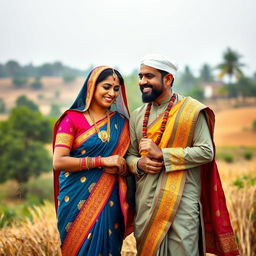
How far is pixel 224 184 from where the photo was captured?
6488 mm

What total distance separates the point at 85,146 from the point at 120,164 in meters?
0.33

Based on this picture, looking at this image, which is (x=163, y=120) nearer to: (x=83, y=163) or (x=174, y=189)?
(x=174, y=189)

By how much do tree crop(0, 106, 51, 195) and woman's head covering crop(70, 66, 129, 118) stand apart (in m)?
19.3

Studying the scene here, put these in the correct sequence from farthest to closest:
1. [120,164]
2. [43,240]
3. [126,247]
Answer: [126,247], [43,240], [120,164]

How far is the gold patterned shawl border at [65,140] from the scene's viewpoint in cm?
316

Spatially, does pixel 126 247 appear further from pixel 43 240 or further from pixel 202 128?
pixel 202 128

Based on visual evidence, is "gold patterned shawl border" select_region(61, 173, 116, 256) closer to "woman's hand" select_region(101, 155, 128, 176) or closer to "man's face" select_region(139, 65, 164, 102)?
"woman's hand" select_region(101, 155, 128, 176)

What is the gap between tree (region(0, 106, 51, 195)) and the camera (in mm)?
22203

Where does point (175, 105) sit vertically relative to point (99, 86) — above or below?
below

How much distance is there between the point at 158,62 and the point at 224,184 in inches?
151

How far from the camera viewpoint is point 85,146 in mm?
3201

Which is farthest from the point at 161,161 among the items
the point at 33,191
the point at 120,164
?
the point at 33,191

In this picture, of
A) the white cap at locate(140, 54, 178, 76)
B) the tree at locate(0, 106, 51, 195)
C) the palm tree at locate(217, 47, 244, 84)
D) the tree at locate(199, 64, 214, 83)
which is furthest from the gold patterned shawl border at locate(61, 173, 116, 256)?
the tree at locate(199, 64, 214, 83)

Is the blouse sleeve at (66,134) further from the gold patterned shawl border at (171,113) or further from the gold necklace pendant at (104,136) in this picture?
the gold patterned shawl border at (171,113)
